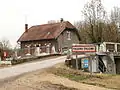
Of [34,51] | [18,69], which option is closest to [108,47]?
[34,51]

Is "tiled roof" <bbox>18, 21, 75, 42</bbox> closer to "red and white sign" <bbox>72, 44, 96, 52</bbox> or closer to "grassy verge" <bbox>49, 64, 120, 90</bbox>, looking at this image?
"red and white sign" <bbox>72, 44, 96, 52</bbox>

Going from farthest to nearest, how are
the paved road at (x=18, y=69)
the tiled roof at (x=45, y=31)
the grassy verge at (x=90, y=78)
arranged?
the tiled roof at (x=45, y=31) → the paved road at (x=18, y=69) → the grassy verge at (x=90, y=78)

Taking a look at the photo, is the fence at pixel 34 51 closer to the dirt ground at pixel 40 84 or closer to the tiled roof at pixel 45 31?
the tiled roof at pixel 45 31

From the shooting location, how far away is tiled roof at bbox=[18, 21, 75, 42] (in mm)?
59147

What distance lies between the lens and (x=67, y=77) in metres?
22.0

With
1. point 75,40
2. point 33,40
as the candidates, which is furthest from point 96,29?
point 33,40

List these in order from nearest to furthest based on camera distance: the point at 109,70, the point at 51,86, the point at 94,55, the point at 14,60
Answer: the point at 51,86, the point at 94,55, the point at 109,70, the point at 14,60

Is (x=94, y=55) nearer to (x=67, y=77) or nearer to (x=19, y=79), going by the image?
(x=67, y=77)

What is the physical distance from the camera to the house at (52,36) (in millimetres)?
58656

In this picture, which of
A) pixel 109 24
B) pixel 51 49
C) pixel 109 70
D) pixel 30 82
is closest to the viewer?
pixel 30 82

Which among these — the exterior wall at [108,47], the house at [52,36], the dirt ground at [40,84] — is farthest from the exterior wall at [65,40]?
the dirt ground at [40,84]

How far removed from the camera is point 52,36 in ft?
192

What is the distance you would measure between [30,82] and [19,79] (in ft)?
4.76

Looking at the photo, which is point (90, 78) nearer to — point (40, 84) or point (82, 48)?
point (82, 48)
